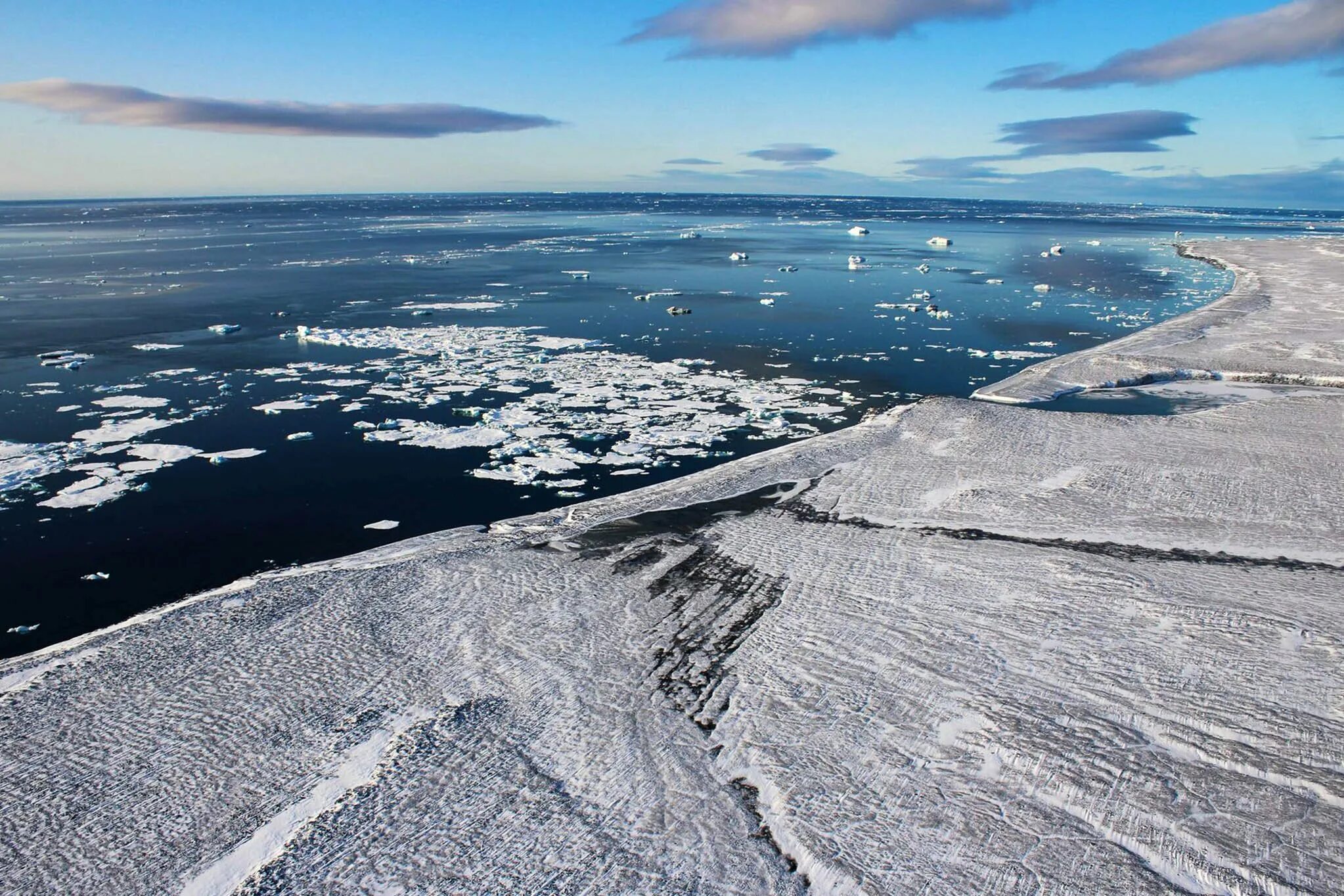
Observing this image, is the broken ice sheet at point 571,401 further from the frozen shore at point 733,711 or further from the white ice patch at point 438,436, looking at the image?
the frozen shore at point 733,711

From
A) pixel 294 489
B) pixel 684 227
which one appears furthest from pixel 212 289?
pixel 684 227

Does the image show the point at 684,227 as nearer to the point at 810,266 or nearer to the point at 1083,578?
the point at 810,266

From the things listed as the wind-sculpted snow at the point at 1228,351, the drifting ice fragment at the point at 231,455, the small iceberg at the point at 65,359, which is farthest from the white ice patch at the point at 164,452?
the wind-sculpted snow at the point at 1228,351

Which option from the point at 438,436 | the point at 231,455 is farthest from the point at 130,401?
the point at 438,436

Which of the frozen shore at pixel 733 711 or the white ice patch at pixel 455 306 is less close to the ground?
the white ice patch at pixel 455 306

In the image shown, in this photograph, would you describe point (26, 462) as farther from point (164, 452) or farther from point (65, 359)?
point (65, 359)
